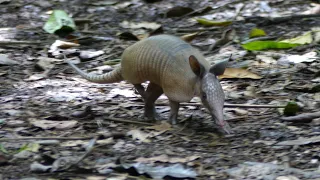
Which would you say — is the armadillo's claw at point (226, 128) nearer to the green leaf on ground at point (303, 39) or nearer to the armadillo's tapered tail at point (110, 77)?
the armadillo's tapered tail at point (110, 77)

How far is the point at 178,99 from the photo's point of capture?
4.26 meters

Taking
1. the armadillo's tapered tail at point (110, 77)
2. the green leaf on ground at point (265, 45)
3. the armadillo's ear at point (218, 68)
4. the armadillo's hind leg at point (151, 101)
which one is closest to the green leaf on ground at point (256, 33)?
the green leaf on ground at point (265, 45)

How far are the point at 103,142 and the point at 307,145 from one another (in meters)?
1.32

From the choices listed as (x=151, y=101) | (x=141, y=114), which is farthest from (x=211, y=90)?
(x=141, y=114)

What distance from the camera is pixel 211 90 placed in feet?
13.2

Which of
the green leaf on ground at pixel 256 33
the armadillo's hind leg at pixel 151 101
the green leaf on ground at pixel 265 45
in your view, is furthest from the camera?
the green leaf on ground at pixel 256 33

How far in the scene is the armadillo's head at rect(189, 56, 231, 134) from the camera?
402 centimetres

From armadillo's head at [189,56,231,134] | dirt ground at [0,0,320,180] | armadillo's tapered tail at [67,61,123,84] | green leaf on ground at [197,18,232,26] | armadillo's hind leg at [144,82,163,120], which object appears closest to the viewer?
dirt ground at [0,0,320,180]

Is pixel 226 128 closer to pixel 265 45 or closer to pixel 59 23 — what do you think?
pixel 265 45

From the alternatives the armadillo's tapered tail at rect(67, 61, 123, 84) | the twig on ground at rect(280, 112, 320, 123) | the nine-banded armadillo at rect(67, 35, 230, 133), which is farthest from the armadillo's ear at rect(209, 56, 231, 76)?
the armadillo's tapered tail at rect(67, 61, 123, 84)

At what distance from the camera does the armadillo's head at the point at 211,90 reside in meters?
4.02

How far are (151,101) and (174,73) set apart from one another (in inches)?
18.7

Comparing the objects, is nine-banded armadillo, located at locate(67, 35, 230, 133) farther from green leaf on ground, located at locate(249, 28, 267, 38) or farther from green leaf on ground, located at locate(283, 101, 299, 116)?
green leaf on ground, located at locate(249, 28, 267, 38)

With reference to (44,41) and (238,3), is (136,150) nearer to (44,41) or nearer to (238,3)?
(44,41)
